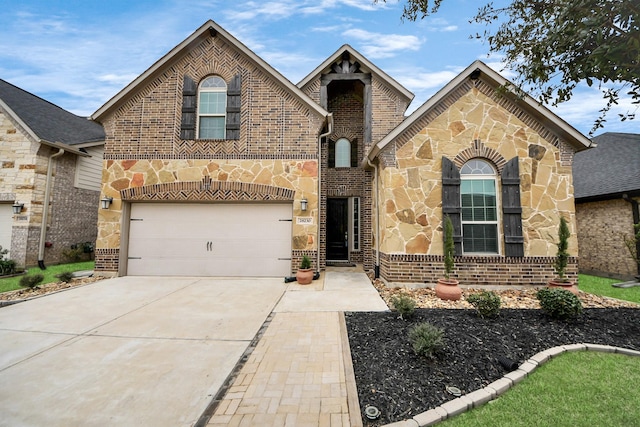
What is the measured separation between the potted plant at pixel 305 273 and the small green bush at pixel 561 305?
16.6ft

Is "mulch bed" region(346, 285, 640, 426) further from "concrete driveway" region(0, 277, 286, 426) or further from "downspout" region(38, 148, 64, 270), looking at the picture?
"downspout" region(38, 148, 64, 270)

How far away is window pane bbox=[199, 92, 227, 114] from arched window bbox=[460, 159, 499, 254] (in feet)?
24.7

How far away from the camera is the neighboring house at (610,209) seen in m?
8.74

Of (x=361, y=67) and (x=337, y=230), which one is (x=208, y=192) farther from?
(x=361, y=67)

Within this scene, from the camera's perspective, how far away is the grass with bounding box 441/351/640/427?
2.33 m

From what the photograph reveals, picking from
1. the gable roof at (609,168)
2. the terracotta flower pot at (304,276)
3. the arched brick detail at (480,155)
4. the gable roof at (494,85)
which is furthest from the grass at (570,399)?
the gable roof at (609,168)

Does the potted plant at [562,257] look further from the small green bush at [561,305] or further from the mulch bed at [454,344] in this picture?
the small green bush at [561,305]

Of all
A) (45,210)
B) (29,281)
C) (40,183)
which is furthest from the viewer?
(45,210)

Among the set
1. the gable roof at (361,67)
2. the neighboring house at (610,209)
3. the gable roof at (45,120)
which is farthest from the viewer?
the gable roof at (361,67)

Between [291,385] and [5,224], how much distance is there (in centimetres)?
1302

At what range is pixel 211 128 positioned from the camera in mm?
8672

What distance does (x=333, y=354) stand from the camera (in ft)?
11.4

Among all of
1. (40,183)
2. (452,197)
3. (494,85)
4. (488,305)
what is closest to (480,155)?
(452,197)

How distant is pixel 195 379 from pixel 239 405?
737 mm
